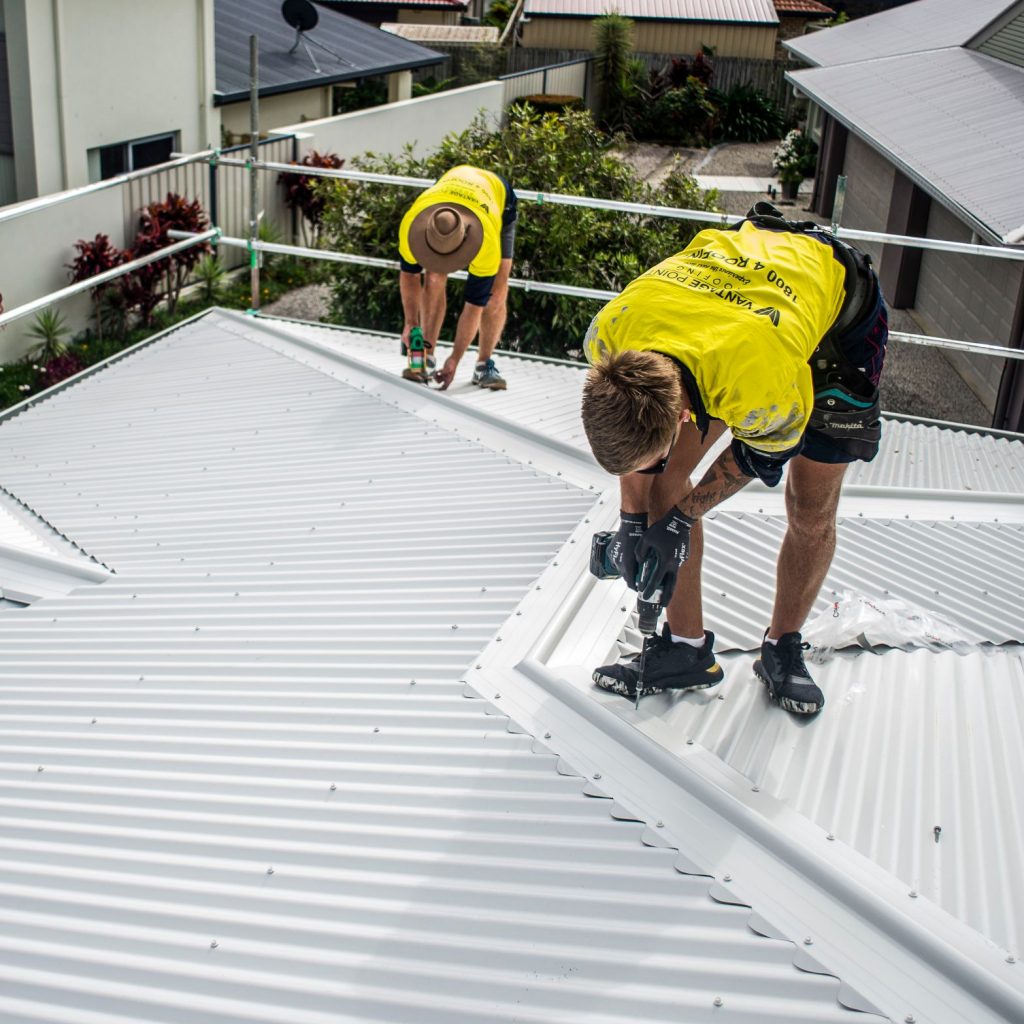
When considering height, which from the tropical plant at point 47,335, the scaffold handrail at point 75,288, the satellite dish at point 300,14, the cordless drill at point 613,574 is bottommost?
the tropical plant at point 47,335

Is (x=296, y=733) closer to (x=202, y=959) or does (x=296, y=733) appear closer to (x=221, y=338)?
(x=202, y=959)

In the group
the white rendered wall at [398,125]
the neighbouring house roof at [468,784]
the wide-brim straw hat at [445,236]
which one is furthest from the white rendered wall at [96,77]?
the neighbouring house roof at [468,784]

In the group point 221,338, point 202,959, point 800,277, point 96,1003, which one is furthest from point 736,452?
point 221,338

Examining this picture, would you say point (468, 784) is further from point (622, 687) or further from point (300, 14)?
point (300, 14)

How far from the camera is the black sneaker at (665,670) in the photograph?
387 centimetres

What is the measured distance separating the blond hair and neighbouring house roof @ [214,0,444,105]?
42.1 feet

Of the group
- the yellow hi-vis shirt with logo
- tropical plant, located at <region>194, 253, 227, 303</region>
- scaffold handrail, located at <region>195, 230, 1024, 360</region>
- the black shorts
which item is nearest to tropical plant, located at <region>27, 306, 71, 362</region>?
scaffold handrail, located at <region>195, 230, 1024, 360</region>

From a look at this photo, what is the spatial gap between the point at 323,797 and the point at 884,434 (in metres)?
5.20

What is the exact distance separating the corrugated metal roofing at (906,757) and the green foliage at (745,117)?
91.4 ft

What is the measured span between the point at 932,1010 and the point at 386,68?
19.4m

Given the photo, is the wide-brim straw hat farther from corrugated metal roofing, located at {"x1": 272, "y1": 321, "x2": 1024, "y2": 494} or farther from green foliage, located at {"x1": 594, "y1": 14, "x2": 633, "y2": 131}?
green foliage, located at {"x1": 594, "y1": 14, "x2": 633, "y2": 131}

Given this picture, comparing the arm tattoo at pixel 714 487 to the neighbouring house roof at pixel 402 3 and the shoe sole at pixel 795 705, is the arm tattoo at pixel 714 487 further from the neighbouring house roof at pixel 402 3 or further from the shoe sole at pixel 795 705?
the neighbouring house roof at pixel 402 3

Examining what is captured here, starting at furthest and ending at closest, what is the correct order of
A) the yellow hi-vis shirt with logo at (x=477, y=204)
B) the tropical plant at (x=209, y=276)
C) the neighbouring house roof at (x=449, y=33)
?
the neighbouring house roof at (x=449, y=33) < the tropical plant at (x=209, y=276) < the yellow hi-vis shirt with logo at (x=477, y=204)

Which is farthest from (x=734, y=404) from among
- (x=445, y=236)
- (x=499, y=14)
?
(x=499, y=14)
